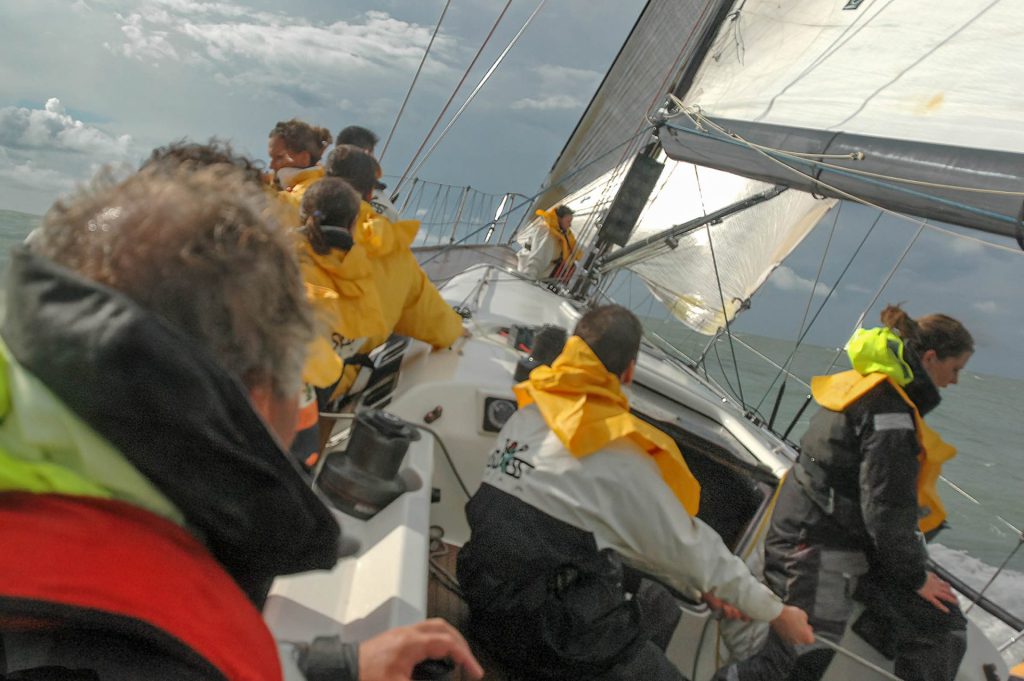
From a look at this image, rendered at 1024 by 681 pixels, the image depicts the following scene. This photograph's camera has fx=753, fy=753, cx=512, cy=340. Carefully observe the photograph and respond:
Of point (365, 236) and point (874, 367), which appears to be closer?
point (874, 367)

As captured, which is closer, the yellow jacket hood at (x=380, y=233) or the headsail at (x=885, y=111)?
the headsail at (x=885, y=111)

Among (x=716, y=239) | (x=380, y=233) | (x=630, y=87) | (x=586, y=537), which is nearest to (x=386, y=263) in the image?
(x=380, y=233)

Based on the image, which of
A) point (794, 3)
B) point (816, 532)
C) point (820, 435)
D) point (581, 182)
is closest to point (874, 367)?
point (820, 435)

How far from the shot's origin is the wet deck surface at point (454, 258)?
667 centimetres

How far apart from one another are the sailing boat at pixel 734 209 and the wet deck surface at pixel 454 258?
1.67 m

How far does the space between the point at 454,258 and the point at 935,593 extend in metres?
6.08

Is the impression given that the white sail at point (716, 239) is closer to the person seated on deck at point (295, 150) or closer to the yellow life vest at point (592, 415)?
the person seated on deck at point (295, 150)

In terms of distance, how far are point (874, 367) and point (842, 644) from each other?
815 millimetres

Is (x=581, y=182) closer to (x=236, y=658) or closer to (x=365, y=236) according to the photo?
(x=365, y=236)

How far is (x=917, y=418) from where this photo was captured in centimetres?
207

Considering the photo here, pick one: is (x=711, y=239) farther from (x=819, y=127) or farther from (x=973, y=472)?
(x=973, y=472)

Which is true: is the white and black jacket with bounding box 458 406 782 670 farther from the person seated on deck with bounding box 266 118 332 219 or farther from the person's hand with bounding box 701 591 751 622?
the person seated on deck with bounding box 266 118 332 219

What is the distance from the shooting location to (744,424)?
10.2 ft

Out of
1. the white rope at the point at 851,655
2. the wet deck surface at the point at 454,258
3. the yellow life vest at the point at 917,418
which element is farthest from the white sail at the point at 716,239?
the white rope at the point at 851,655
